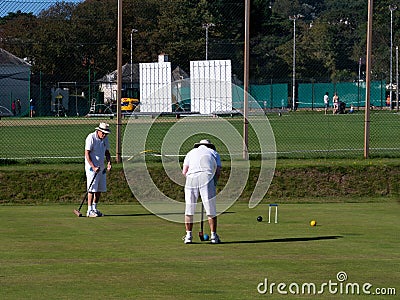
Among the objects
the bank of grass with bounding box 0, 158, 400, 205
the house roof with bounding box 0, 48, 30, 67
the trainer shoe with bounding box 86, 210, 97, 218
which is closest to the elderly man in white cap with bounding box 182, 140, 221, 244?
the trainer shoe with bounding box 86, 210, 97, 218

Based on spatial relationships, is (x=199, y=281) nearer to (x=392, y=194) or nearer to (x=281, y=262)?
(x=281, y=262)

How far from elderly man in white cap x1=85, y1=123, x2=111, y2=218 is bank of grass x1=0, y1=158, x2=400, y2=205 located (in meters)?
2.87

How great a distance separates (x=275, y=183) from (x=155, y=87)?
394 inches

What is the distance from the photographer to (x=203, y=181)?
15.4 meters

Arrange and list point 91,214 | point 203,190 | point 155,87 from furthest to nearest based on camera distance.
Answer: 1. point 155,87
2. point 91,214
3. point 203,190

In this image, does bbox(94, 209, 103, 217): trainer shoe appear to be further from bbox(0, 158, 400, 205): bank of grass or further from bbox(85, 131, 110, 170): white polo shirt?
bbox(0, 158, 400, 205): bank of grass

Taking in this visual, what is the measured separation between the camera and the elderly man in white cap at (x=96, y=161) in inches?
768

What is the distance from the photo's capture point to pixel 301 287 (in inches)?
447

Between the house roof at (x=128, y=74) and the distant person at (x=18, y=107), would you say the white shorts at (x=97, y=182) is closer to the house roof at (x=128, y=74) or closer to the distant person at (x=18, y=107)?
the distant person at (x=18, y=107)

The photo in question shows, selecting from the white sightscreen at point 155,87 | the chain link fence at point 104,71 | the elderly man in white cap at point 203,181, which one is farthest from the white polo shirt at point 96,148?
the white sightscreen at point 155,87

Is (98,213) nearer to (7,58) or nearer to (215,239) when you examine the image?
(215,239)

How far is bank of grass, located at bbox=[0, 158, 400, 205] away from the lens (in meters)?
22.6

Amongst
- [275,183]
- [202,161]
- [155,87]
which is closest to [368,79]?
[275,183]

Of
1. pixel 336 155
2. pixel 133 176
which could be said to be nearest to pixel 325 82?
pixel 336 155
